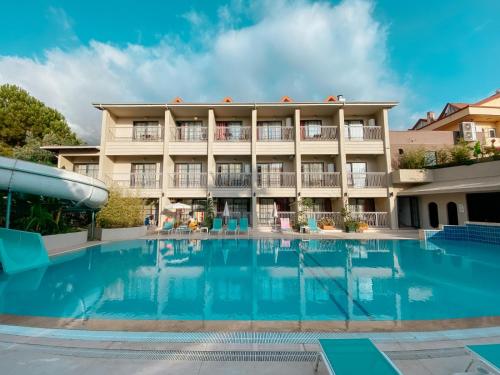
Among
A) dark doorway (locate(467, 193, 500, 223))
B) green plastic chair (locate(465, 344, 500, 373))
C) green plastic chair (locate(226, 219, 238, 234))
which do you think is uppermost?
dark doorway (locate(467, 193, 500, 223))

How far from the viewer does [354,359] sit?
2.13m

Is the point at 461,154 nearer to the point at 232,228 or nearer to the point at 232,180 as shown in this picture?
the point at 232,180

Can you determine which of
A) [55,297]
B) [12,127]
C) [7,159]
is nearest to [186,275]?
[55,297]

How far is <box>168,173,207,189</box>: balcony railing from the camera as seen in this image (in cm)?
1664

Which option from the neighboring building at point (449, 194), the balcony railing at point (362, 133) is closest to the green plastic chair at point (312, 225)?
the neighboring building at point (449, 194)

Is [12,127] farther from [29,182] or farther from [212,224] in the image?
[212,224]

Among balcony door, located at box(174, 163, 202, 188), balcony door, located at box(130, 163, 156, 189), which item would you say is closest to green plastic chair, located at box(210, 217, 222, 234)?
balcony door, located at box(174, 163, 202, 188)

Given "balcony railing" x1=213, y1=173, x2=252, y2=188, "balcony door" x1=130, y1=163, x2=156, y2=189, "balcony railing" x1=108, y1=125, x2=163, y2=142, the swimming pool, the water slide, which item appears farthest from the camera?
"balcony railing" x1=108, y1=125, x2=163, y2=142

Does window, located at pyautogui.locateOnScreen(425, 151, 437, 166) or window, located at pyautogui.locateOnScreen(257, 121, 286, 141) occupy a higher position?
→ window, located at pyautogui.locateOnScreen(257, 121, 286, 141)

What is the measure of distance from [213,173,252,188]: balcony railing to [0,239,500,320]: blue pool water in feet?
23.8

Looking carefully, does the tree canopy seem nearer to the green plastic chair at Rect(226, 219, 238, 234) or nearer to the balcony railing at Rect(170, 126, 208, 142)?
the balcony railing at Rect(170, 126, 208, 142)

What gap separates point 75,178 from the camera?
9438 mm

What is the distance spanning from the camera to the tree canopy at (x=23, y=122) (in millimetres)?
20984

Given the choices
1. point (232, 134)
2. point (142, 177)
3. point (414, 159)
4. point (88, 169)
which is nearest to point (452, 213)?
point (414, 159)
